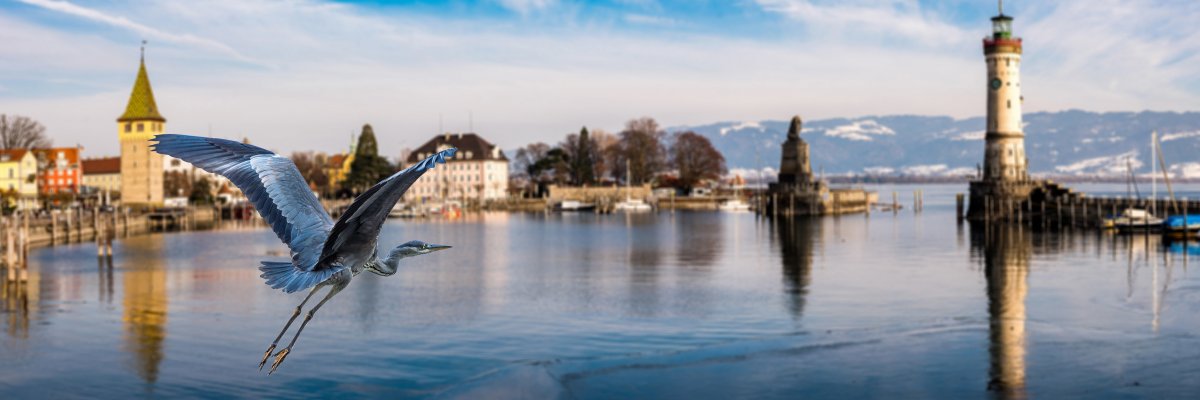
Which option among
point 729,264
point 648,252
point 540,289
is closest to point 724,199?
point 648,252

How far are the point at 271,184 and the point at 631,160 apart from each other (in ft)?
359

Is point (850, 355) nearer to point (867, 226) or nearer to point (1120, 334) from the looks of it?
point (1120, 334)

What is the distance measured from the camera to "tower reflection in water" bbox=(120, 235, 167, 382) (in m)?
21.2

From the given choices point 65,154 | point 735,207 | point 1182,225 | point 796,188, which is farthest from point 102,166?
point 1182,225

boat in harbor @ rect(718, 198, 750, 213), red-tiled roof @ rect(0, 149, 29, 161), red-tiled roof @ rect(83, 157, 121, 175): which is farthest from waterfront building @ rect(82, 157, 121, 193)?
boat in harbor @ rect(718, 198, 750, 213)

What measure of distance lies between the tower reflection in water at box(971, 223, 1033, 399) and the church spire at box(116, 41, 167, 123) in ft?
222

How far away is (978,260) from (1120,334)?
64.9 feet

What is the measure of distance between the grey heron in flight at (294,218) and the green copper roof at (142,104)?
9162 centimetres

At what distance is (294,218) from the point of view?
9031 millimetres

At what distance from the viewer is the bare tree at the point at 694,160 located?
121125mm

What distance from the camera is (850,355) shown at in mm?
20828

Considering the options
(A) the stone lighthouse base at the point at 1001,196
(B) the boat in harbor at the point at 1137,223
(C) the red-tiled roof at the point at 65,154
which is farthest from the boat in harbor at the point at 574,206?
(B) the boat in harbor at the point at 1137,223

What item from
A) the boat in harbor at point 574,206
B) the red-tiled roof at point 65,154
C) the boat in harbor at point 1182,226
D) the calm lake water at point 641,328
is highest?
the red-tiled roof at point 65,154

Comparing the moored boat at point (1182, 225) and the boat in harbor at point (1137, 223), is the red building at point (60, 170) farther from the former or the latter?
the moored boat at point (1182, 225)
